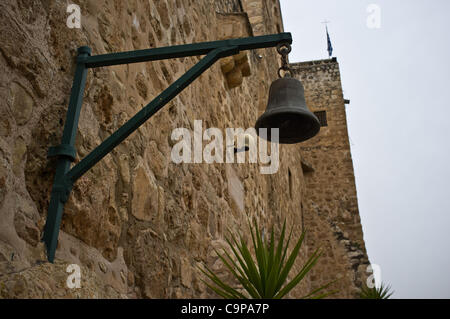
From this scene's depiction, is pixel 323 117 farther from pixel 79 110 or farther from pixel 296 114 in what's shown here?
pixel 79 110

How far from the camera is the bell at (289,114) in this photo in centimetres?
231

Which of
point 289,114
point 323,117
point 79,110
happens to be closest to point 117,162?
point 79,110

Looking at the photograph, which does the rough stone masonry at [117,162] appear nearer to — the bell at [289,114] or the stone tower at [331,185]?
the bell at [289,114]

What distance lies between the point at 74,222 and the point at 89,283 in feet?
0.75

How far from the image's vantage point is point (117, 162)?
2.02 meters

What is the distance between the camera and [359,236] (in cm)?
1209

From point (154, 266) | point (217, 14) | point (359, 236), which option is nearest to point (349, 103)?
point (359, 236)

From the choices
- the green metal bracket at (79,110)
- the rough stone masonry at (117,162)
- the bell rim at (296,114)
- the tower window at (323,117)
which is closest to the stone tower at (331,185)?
the tower window at (323,117)

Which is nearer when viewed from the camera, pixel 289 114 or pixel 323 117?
pixel 289 114

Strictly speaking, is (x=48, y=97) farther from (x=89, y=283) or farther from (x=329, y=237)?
(x=329, y=237)

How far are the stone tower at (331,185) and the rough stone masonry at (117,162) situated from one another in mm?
7752

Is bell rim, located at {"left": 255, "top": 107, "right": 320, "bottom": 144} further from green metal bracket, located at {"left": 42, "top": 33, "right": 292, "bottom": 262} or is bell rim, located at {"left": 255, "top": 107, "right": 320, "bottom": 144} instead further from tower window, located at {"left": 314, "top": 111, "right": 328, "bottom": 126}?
tower window, located at {"left": 314, "top": 111, "right": 328, "bottom": 126}

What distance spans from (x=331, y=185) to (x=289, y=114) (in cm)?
1110

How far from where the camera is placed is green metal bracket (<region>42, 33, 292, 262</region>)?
4.92ft
